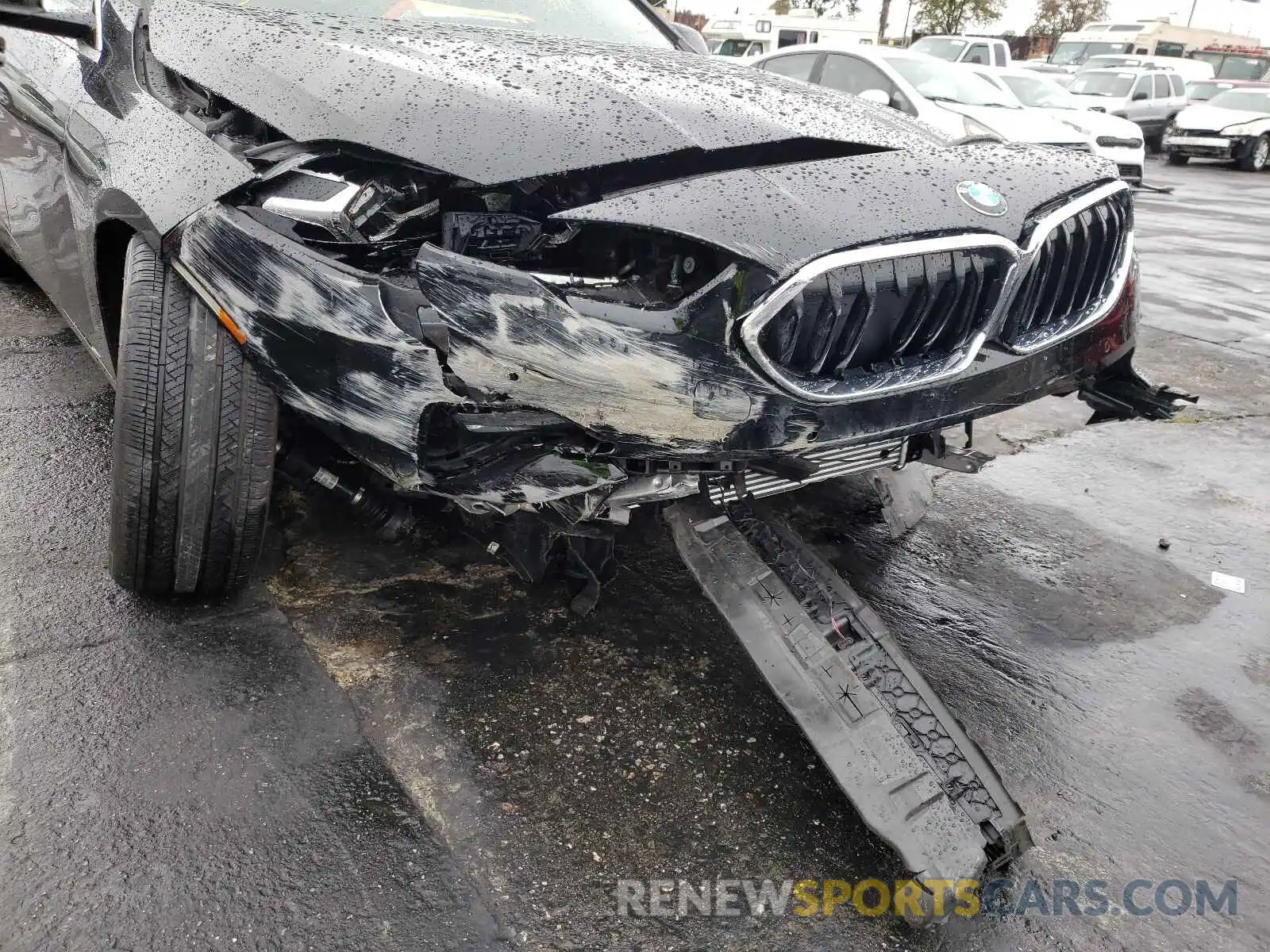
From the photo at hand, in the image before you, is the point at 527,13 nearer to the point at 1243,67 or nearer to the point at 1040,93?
the point at 1040,93

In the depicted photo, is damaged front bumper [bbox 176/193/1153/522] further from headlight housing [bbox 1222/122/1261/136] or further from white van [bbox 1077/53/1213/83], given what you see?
white van [bbox 1077/53/1213/83]

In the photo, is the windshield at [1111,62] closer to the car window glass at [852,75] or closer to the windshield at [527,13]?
the car window glass at [852,75]

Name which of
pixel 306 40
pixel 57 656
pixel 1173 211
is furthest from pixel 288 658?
pixel 1173 211

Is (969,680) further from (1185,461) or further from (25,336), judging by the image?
(25,336)

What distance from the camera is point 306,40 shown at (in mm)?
2355

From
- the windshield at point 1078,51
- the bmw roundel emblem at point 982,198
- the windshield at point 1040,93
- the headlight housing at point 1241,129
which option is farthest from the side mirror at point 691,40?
the windshield at point 1078,51

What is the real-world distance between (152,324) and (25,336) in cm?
277

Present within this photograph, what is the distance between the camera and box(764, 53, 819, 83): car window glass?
985 centimetres

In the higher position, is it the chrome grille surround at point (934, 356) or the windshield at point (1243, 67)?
the windshield at point (1243, 67)

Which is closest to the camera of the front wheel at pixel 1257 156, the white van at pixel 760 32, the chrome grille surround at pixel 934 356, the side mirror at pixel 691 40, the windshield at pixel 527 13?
the chrome grille surround at pixel 934 356

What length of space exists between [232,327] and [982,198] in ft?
5.52

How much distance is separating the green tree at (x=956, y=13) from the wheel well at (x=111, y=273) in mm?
43326

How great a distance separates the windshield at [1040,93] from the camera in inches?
480

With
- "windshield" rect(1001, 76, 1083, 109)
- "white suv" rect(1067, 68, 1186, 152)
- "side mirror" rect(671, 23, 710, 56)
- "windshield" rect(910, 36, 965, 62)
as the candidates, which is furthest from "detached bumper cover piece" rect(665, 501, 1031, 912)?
"white suv" rect(1067, 68, 1186, 152)
